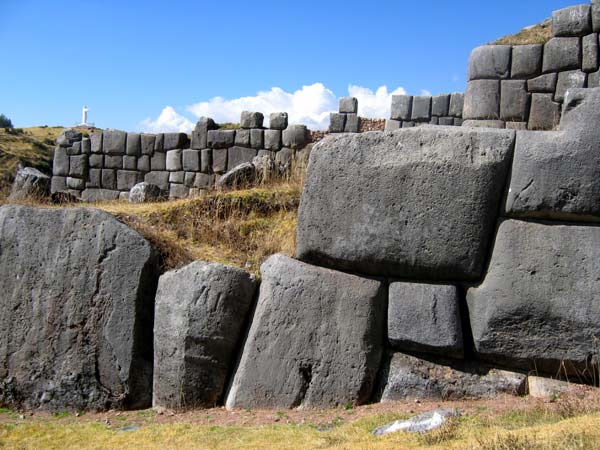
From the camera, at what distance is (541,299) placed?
473cm

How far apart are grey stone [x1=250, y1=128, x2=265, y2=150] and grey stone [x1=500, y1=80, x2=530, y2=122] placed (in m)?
4.64

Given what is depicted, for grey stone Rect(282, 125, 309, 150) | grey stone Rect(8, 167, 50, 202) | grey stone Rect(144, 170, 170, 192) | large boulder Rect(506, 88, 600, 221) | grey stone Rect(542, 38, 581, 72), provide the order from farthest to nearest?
grey stone Rect(144, 170, 170, 192) < grey stone Rect(282, 125, 309, 150) < grey stone Rect(542, 38, 581, 72) < grey stone Rect(8, 167, 50, 202) < large boulder Rect(506, 88, 600, 221)

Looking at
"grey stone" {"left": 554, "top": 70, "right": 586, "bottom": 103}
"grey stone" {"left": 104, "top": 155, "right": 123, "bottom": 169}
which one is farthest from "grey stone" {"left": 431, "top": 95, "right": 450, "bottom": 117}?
"grey stone" {"left": 104, "top": 155, "right": 123, "bottom": 169}

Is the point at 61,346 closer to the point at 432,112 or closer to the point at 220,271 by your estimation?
the point at 220,271

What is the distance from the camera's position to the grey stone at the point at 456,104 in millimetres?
14070

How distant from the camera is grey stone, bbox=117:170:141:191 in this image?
1571 centimetres

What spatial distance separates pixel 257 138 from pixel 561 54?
19.1 ft

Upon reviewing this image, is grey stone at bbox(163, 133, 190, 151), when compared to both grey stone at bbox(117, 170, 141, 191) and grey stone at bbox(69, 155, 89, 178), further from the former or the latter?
grey stone at bbox(69, 155, 89, 178)

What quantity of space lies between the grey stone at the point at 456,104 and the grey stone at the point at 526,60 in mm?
1805

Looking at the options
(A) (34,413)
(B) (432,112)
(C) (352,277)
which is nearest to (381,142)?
(C) (352,277)

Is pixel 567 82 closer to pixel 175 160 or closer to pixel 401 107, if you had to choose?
pixel 401 107

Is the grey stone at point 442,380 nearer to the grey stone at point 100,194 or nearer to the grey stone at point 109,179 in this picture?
the grey stone at point 100,194

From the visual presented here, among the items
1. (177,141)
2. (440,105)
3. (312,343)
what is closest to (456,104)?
(440,105)

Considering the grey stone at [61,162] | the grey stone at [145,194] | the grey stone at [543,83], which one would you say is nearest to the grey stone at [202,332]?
the grey stone at [145,194]
